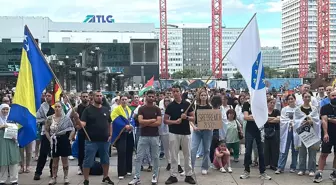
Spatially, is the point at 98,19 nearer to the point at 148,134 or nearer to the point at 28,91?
the point at 28,91

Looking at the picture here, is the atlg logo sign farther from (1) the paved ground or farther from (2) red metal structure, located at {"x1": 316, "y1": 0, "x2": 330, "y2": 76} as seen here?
(1) the paved ground

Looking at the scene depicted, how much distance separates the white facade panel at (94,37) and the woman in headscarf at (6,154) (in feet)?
273

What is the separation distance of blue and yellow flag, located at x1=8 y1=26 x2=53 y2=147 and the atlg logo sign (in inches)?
3767

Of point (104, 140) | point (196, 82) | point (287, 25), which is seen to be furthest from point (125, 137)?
point (287, 25)

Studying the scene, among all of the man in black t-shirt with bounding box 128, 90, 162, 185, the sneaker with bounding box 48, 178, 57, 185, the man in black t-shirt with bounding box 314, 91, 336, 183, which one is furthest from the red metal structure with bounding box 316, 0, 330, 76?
the sneaker with bounding box 48, 178, 57, 185

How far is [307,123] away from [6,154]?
20.5ft

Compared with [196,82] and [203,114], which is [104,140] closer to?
[203,114]

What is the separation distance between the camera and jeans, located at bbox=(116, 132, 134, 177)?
29.3 feet

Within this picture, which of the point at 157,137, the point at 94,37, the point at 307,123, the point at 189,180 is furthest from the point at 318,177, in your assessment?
the point at 94,37

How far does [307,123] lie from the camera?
874 cm

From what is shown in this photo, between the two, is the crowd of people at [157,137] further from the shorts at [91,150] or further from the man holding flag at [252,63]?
the man holding flag at [252,63]

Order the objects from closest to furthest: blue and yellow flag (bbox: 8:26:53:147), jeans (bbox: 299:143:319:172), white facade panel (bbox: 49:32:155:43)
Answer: blue and yellow flag (bbox: 8:26:53:147) → jeans (bbox: 299:143:319:172) → white facade panel (bbox: 49:32:155:43)

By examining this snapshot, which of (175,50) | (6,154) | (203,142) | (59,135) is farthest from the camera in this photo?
(175,50)

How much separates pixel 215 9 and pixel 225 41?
291 feet
